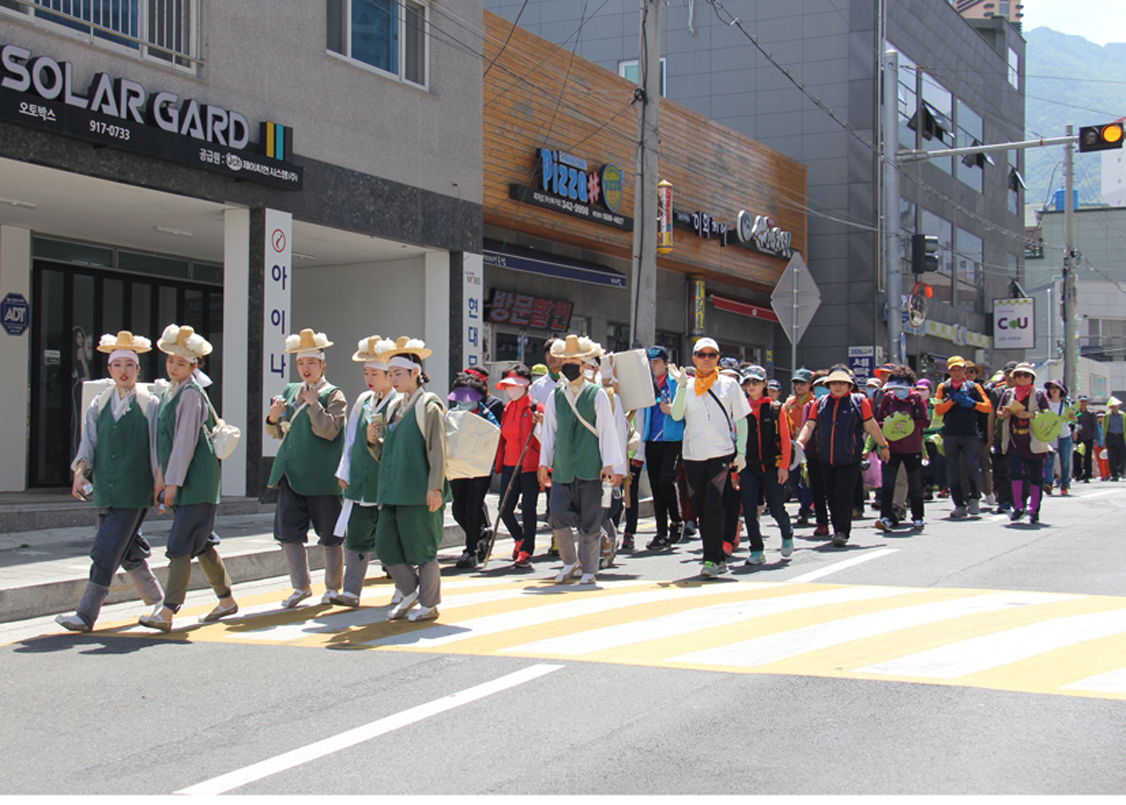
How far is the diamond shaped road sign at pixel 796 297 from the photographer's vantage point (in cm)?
1734

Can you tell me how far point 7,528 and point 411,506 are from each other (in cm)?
582

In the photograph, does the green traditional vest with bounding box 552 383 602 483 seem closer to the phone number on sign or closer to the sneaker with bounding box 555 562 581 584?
the sneaker with bounding box 555 562 581 584

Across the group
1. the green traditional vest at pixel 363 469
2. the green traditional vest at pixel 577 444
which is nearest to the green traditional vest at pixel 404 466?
the green traditional vest at pixel 363 469

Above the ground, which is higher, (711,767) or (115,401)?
(115,401)

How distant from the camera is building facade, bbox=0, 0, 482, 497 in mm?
11453

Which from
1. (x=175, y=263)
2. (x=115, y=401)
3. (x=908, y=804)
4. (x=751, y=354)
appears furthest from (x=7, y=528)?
(x=751, y=354)

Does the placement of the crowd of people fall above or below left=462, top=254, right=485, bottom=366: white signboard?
below

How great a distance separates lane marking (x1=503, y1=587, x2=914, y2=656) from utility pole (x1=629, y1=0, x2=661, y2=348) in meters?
7.49

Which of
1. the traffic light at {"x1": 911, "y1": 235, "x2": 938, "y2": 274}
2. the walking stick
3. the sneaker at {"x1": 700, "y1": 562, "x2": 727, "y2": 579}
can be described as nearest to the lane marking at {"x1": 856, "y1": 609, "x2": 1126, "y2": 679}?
the sneaker at {"x1": 700, "y1": 562, "x2": 727, "y2": 579}

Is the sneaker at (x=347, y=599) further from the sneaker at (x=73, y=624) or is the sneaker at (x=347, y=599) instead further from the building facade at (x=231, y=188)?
the building facade at (x=231, y=188)

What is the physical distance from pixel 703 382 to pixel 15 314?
9.55m

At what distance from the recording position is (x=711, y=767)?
4160 mm

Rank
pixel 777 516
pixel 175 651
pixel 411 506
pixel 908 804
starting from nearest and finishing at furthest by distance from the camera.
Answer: pixel 908 804 → pixel 175 651 → pixel 411 506 → pixel 777 516

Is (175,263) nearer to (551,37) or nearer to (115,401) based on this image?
(115,401)
